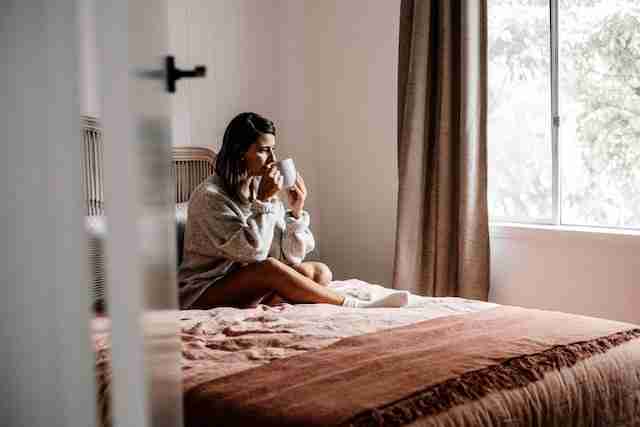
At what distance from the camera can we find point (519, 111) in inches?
143

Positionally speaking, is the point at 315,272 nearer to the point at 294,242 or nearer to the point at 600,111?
the point at 294,242

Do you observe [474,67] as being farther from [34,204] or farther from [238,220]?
[34,204]

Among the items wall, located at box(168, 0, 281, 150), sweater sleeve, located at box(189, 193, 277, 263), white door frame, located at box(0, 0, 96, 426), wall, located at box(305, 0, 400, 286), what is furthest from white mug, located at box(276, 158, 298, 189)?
white door frame, located at box(0, 0, 96, 426)

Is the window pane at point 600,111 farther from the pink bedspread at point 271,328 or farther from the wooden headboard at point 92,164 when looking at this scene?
the wooden headboard at point 92,164

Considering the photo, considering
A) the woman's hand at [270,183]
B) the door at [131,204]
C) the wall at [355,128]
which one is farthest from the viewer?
the wall at [355,128]

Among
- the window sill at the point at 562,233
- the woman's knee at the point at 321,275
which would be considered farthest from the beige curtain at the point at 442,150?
the woman's knee at the point at 321,275

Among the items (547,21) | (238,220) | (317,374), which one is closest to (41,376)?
(317,374)

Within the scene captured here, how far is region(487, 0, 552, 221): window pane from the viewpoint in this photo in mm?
3533

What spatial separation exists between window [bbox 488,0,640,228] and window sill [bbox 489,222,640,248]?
0.08 metres

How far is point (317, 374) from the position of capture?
175 centimetres

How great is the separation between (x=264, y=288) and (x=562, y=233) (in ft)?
4.48

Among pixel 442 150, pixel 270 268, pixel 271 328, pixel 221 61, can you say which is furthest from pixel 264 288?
pixel 221 61

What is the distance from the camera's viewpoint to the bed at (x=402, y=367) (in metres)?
1.57

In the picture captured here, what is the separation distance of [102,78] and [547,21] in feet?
9.82
